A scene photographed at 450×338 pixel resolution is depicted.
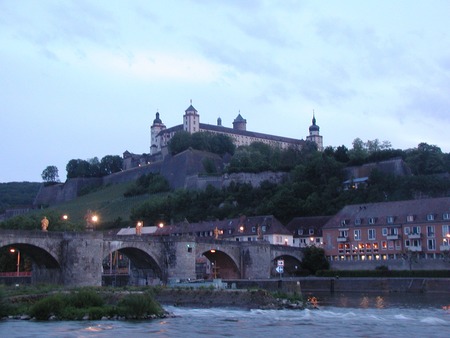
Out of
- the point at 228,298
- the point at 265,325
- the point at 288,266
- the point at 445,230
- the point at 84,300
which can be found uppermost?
the point at 445,230

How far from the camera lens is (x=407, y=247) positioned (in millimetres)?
84312

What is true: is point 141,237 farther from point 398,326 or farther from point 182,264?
point 398,326

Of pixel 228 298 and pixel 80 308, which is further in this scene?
pixel 228 298

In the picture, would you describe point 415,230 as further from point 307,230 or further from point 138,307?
point 138,307

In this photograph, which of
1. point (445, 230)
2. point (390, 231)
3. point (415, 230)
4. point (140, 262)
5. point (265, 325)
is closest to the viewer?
point (265, 325)

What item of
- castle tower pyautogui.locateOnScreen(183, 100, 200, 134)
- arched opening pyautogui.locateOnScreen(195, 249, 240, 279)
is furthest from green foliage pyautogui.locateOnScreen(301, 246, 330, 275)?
castle tower pyautogui.locateOnScreen(183, 100, 200, 134)

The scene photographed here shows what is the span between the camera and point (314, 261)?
87.4 metres

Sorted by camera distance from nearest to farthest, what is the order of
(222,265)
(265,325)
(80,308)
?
(265,325)
(80,308)
(222,265)

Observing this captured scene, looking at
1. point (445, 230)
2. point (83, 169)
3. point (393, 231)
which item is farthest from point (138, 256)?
point (83, 169)

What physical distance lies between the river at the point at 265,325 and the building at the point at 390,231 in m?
36.1

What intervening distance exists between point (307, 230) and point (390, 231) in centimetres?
1934

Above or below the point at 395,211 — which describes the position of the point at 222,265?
Answer: below

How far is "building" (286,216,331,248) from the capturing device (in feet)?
333

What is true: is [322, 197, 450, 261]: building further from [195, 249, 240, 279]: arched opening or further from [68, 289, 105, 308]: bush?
[68, 289, 105, 308]: bush
